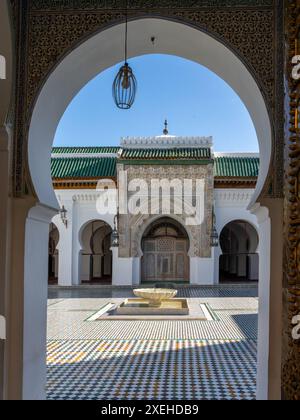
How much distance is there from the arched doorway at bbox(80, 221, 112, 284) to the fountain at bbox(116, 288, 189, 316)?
338 cm

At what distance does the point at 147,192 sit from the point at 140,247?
119 cm

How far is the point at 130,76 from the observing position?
224cm

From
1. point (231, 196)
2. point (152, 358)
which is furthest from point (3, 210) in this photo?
point (231, 196)

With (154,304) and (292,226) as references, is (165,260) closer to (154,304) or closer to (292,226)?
(154,304)

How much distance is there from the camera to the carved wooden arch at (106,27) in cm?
193

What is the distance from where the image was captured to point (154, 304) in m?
6.55

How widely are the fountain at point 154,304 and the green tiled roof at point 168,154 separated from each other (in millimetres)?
3305

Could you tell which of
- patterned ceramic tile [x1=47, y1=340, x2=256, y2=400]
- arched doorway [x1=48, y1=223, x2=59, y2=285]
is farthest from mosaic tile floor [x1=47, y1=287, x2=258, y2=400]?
arched doorway [x1=48, y1=223, x2=59, y2=285]

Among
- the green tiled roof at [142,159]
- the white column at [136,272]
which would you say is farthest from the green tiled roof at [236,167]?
the white column at [136,272]

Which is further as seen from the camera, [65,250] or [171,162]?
[65,250]

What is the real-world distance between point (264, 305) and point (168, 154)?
24.7 ft

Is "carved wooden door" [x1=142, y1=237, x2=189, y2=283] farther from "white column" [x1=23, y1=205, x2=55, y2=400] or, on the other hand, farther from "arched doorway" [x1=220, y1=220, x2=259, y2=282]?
"white column" [x1=23, y1=205, x2=55, y2=400]

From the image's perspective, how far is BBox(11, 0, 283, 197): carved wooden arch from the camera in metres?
1.93

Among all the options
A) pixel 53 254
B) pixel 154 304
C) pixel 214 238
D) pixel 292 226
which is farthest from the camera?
pixel 53 254
